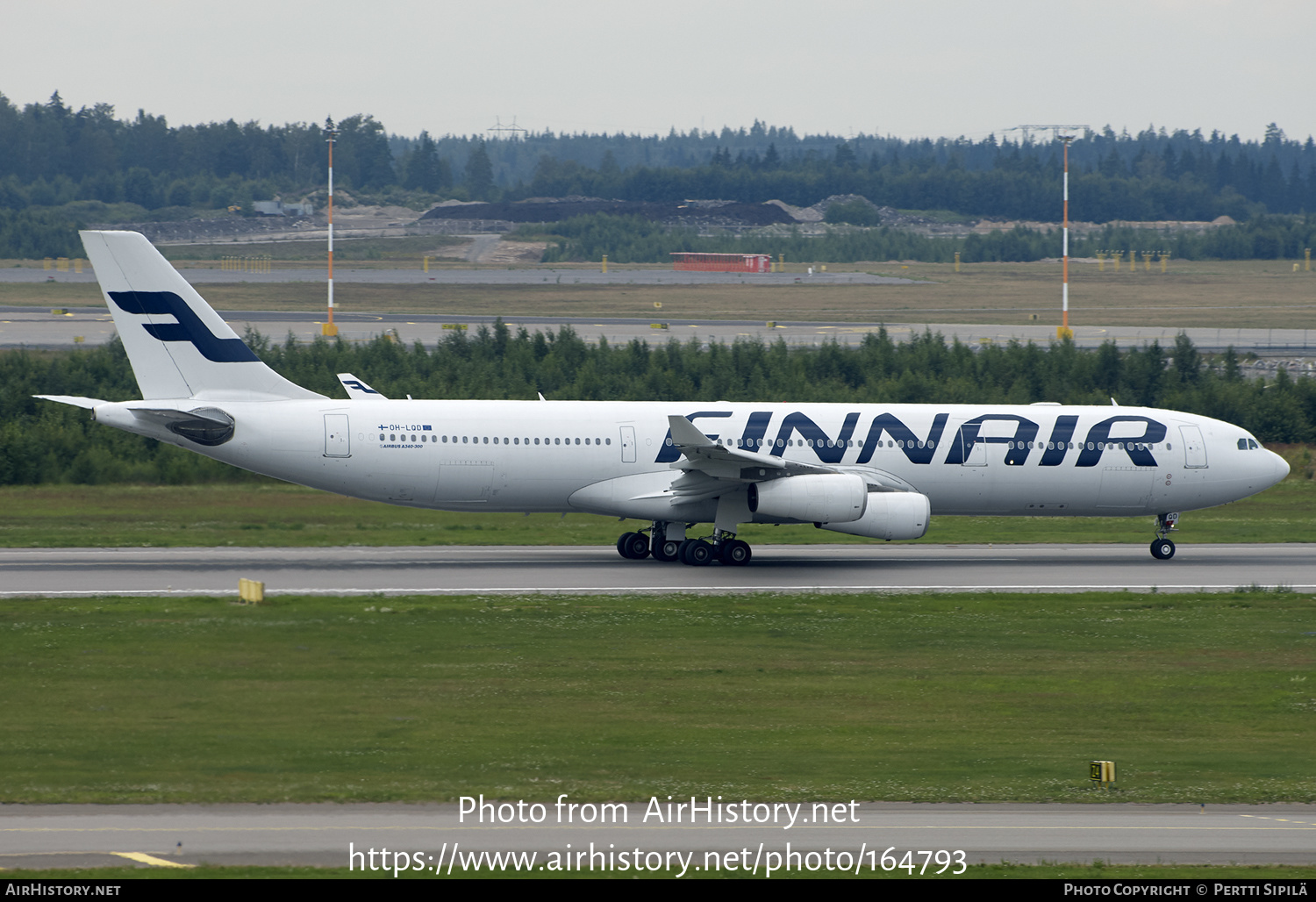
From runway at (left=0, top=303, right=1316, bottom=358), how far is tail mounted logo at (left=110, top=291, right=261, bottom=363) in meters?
39.4

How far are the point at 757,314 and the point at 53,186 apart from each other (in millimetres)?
116783

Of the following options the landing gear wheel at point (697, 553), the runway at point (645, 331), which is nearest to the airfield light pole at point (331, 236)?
the runway at point (645, 331)

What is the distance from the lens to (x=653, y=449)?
34500mm

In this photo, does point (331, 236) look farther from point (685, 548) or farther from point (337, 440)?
point (685, 548)

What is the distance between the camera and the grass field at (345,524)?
37.9m

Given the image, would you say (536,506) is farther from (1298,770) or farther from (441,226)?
(441,226)

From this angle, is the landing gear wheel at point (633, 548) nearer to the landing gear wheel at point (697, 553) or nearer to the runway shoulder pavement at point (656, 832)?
the landing gear wheel at point (697, 553)

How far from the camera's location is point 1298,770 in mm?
17344

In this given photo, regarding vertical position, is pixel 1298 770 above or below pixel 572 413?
below

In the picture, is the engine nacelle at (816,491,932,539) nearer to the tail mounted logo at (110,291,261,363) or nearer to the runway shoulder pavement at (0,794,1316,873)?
the tail mounted logo at (110,291,261,363)

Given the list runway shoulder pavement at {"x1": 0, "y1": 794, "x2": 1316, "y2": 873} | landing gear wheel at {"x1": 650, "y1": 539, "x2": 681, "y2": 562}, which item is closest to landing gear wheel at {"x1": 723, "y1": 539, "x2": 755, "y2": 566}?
landing gear wheel at {"x1": 650, "y1": 539, "x2": 681, "y2": 562}

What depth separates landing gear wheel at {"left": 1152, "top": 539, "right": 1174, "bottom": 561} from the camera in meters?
36.9

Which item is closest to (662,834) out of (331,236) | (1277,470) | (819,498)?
(819,498)
